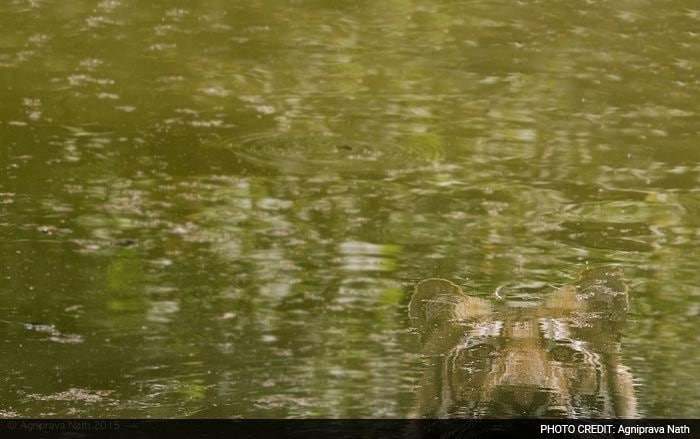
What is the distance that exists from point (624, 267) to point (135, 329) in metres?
1.60

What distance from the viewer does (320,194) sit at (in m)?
5.07

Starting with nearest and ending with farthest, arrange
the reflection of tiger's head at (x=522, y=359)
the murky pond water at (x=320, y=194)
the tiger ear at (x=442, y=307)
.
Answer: the reflection of tiger's head at (x=522, y=359) → the tiger ear at (x=442, y=307) → the murky pond water at (x=320, y=194)

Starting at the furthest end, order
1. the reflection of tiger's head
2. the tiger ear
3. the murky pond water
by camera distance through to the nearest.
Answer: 1. the murky pond water
2. the tiger ear
3. the reflection of tiger's head

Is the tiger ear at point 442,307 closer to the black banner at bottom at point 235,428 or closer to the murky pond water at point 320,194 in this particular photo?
the murky pond water at point 320,194

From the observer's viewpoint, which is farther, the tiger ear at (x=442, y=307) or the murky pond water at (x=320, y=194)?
the murky pond water at (x=320, y=194)

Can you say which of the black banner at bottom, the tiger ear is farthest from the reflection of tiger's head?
the black banner at bottom

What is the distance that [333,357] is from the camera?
4047mm

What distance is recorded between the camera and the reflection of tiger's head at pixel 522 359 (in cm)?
303

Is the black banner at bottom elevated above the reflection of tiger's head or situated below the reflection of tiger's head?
below

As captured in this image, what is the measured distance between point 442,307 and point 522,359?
39 centimetres

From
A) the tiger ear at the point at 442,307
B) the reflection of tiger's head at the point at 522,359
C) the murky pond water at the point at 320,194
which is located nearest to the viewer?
the reflection of tiger's head at the point at 522,359

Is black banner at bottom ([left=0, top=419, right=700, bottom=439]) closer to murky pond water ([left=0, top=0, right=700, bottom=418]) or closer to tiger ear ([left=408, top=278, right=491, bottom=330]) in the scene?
murky pond water ([left=0, top=0, right=700, bottom=418])

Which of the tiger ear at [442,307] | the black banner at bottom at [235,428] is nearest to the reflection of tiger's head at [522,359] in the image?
the tiger ear at [442,307]

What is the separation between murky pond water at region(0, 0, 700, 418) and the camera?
394 centimetres
